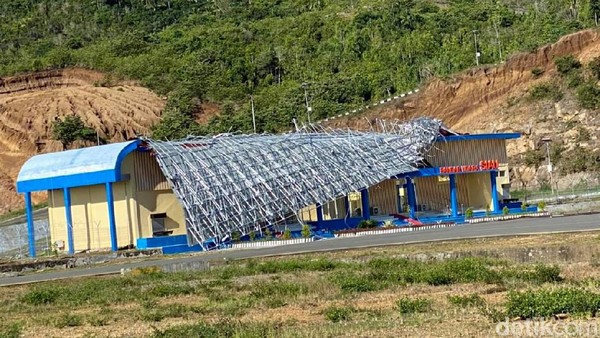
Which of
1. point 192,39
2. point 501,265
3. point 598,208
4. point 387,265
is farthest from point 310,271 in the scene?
point 192,39

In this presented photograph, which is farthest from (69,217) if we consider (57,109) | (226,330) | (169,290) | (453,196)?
(57,109)

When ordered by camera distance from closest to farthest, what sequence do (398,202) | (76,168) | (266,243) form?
(266,243), (76,168), (398,202)

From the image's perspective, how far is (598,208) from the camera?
50844 mm

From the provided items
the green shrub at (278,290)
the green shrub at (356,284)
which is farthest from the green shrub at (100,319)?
the green shrub at (356,284)

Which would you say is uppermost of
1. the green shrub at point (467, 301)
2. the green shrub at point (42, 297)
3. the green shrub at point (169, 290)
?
the green shrub at point (42, 297)

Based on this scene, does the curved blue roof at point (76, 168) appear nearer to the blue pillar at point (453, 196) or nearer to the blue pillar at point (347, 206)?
the blue pillar at point (347, 206)

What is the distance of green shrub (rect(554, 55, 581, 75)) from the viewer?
272 feet

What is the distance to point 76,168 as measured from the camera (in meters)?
54.2

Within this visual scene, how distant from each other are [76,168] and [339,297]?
35215 mm

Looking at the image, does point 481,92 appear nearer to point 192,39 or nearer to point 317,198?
point 317,198

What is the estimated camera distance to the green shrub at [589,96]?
79.0m

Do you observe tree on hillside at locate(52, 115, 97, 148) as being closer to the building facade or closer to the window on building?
the building facade

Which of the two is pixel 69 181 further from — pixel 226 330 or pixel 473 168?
pixel 226 330

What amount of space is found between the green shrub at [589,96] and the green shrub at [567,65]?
3077 millimetres
